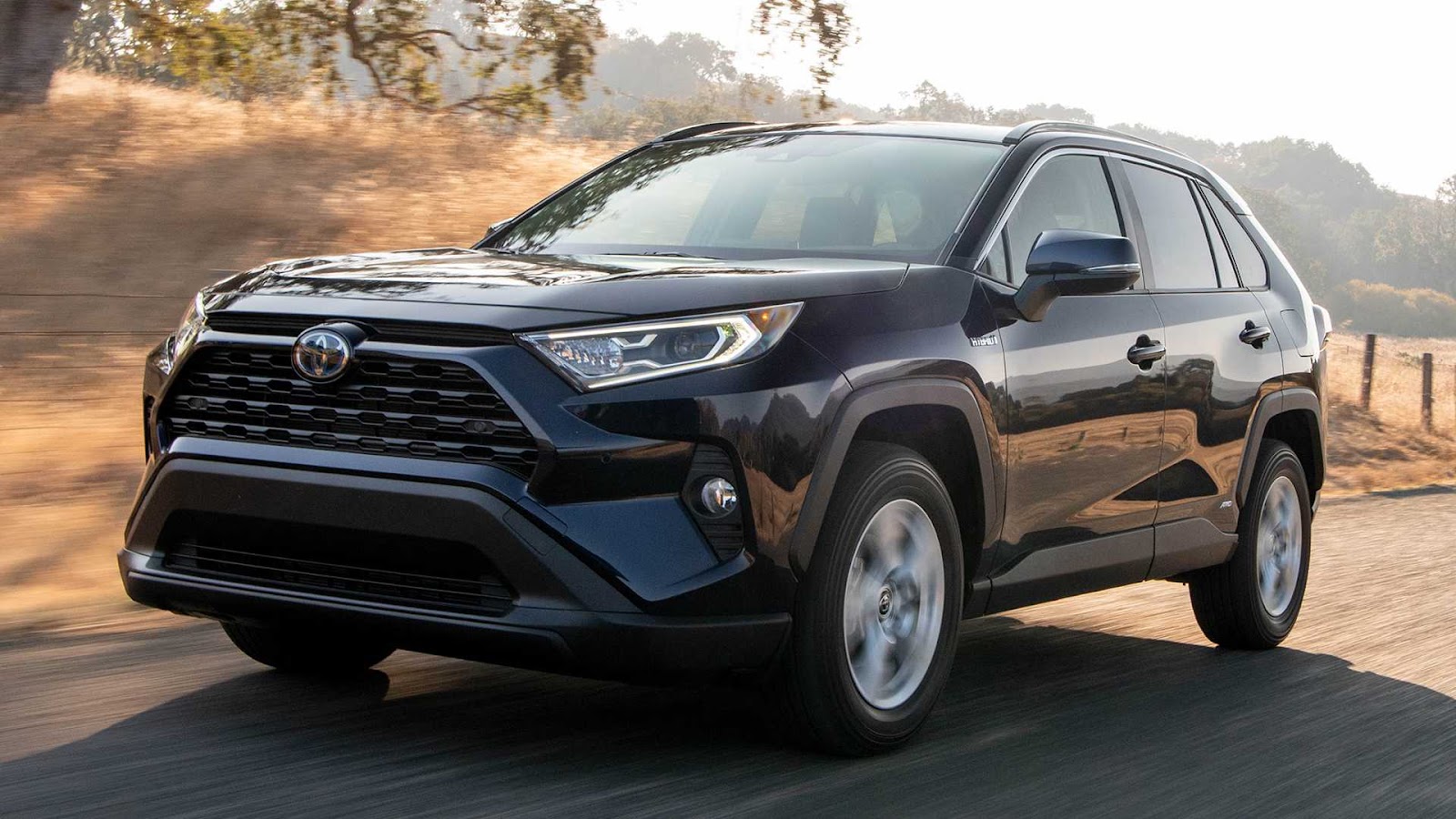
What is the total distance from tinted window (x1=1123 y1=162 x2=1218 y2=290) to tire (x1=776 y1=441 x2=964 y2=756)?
1.79 metres

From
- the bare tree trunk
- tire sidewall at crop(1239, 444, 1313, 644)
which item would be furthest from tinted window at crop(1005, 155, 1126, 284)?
the bare tree trunk

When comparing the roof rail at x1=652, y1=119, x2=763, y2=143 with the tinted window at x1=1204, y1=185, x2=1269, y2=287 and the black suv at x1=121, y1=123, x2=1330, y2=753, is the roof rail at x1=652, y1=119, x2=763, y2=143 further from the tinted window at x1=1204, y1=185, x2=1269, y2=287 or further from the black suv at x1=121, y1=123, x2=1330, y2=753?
the tinted window at x1=1204, y1=185, x2=1269, y2=287

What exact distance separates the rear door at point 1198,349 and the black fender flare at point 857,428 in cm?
116

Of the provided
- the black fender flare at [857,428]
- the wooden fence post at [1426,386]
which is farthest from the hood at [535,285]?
the wooden fence post at [1426,386]

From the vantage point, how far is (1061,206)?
575cm

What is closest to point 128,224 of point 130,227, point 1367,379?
point 130,227

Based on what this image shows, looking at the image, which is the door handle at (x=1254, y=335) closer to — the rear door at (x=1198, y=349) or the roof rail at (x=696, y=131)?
the rear door at (x=1198, y=349)

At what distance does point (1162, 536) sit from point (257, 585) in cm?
309

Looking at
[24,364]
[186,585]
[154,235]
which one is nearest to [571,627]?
[186,585]

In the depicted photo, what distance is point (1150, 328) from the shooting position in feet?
18.9

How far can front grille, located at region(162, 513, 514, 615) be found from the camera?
406 cm

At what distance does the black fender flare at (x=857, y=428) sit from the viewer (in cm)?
424

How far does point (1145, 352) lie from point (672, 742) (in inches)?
81.4

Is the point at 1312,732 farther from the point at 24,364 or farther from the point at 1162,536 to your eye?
the point at 24,364
